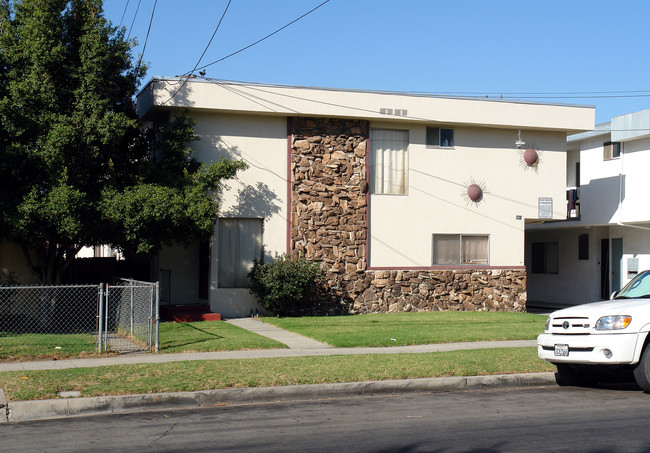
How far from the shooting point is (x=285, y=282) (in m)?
19.3

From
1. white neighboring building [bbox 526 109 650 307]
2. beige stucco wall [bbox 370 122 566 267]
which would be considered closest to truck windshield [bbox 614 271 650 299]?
beige stucco wall [bbox 370 122 566 267]

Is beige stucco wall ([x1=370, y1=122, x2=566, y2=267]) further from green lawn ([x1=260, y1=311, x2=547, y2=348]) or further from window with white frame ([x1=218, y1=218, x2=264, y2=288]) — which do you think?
window with white frame ([x1=218, y1=218, x2=264, y2=288])

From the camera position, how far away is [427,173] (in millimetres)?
22125

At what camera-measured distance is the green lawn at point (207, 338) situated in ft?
45.4

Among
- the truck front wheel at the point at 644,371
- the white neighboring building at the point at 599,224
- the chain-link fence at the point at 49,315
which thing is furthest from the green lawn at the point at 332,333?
the white neighboring building at the point at 599,224

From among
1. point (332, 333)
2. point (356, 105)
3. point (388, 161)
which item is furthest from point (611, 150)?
point (332, 333)

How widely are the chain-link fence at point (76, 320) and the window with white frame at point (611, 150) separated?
17.9 m

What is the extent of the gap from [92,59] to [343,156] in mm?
7799

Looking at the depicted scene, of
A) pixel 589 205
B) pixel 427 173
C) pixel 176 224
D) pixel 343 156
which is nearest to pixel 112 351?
pixel 176 224

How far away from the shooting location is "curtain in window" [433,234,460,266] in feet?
73.3

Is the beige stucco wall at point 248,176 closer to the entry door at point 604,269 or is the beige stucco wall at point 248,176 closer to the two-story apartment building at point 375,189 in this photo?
the two-story apartment building at point 375,189

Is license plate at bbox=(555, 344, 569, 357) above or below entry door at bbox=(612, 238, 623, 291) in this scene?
below

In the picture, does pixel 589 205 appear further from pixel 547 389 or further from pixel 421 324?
pixel 547 389

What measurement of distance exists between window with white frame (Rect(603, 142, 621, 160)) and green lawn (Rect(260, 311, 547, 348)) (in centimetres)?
788
